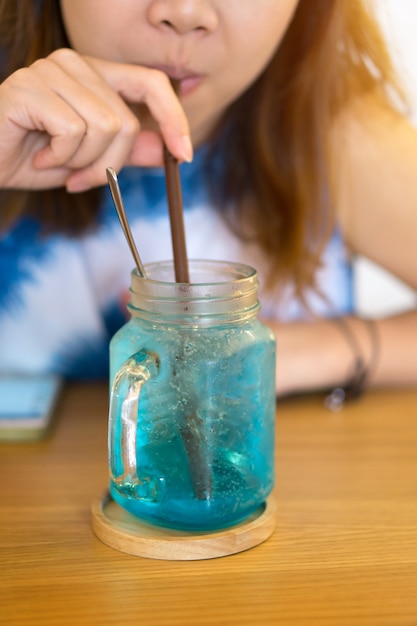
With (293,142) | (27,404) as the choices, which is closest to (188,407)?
(27,404)

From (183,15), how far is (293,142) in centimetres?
42

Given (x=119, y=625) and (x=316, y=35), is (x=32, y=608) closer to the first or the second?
(x=119, y=625)

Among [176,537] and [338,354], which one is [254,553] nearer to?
[176,537]

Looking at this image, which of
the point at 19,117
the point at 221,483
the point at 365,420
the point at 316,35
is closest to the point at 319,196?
the point at 316,35

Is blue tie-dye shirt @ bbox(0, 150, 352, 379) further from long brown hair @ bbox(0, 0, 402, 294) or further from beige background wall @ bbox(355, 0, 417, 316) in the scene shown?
beige background wall @ bbox(355, 0, 417, 316)

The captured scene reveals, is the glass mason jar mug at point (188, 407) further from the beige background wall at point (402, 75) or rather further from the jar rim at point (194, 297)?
the beige background wall at point (402, 75)

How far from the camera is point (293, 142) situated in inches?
52.9

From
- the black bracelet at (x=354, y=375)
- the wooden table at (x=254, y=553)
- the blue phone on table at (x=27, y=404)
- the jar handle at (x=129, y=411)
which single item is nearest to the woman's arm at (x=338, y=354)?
the black bracelet at (x=354, y=375)

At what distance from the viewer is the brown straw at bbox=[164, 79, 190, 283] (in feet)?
2.65

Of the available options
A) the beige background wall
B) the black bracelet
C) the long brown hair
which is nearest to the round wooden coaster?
the black bracelet

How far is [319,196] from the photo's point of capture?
138 cm

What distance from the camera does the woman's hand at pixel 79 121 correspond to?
Result: 0.92 m

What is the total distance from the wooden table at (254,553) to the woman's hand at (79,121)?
32 cm

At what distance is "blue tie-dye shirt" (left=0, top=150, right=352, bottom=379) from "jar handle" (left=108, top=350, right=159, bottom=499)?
2.15 ft
